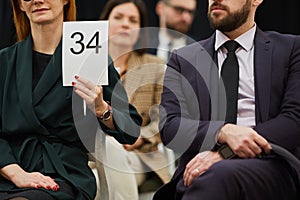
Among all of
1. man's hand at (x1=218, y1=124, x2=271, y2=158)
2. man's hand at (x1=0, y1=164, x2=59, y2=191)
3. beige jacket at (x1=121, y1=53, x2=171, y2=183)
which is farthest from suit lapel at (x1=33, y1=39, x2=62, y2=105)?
beige jacket at (x1=121, y1=53, x2=171, y2=183)

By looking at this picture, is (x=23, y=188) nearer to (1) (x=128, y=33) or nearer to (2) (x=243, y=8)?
(2) (x=243, y=8)

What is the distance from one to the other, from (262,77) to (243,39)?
184 millimetres

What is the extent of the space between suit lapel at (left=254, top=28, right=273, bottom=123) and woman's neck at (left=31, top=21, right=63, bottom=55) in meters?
Result: 0.70

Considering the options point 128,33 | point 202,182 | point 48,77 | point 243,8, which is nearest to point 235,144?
point 202,182

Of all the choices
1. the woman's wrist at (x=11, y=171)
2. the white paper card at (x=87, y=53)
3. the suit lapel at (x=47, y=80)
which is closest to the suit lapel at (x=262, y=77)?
the white paper card at (x=87, y=53)

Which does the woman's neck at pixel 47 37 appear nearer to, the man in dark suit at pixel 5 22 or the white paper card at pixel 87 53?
the white paper card at pixel 87 53

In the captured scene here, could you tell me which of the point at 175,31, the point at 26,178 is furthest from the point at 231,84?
the point at 175,31

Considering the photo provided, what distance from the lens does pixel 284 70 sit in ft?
7.10

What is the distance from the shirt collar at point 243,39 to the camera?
225 cm

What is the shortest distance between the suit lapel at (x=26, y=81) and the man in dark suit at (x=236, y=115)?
444 millimetres

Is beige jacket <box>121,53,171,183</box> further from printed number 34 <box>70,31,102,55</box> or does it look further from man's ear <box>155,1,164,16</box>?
man's ear <box>155,1,164,16</box>

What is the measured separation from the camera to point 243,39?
2.26 metres

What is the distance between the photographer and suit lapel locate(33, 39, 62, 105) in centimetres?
217

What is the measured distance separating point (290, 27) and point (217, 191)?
8.79 feet
